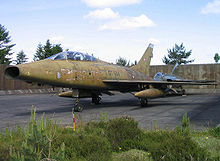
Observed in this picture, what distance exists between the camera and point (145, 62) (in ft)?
67.6

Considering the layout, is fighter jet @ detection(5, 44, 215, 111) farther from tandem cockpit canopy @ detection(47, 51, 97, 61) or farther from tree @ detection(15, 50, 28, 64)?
tree @ detection(15, 50, 28, 64)

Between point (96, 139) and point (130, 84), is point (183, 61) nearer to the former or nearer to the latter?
point (130, 84)

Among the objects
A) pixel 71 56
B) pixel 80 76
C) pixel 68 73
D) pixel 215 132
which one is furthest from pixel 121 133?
pixel 71 56

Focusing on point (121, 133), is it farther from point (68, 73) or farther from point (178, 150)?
point (68, 73)

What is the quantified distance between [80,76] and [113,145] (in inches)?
291

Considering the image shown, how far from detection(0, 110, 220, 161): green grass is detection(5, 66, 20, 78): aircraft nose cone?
13.2ft

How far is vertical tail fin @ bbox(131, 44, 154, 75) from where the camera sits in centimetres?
2028

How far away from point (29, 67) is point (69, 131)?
449 cm

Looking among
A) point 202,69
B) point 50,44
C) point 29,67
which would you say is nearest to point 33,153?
point 29,67

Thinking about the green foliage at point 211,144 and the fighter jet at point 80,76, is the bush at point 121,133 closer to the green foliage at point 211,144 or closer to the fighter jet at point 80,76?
the green foliage at point 211,144

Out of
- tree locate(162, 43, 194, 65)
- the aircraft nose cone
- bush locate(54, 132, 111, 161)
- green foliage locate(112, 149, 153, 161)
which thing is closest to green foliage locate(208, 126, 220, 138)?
green foliage locate(112, 149, 153, 161)

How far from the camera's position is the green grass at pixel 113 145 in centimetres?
334

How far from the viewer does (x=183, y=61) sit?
308 feet

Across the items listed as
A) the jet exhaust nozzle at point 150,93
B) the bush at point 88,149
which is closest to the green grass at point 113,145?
the bush at point 88,149
